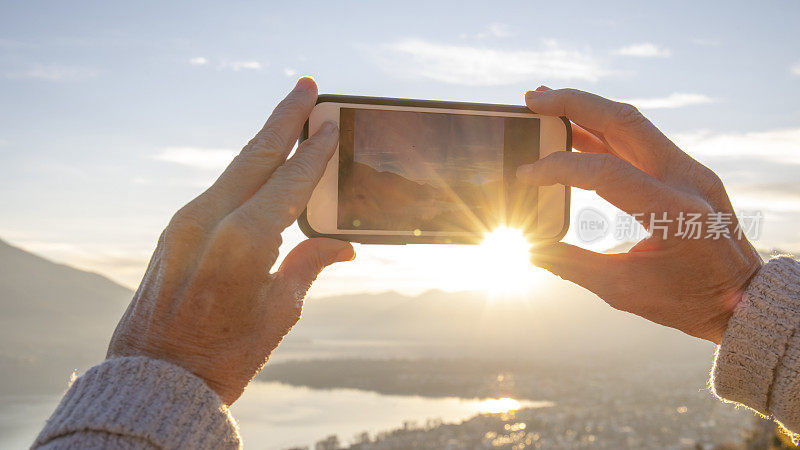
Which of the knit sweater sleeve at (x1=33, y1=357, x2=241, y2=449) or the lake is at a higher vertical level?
the knit sweater sleeve at (x1=33, y1=357, x2=241, y2=449)

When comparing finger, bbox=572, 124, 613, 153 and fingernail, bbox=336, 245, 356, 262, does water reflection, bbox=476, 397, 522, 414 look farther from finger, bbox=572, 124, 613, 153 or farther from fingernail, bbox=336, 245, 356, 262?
fingernail, bbox=336, 245, 356, 262

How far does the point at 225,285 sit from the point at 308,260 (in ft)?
1.46

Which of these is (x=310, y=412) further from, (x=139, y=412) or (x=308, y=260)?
(x=139, y=412)

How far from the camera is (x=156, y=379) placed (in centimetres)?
153

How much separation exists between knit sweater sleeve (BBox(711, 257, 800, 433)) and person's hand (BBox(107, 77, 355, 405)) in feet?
5.68

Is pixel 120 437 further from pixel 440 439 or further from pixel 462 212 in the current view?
pixel 440 439

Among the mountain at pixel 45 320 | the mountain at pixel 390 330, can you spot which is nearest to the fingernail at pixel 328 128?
the mountain at pixel 390 330

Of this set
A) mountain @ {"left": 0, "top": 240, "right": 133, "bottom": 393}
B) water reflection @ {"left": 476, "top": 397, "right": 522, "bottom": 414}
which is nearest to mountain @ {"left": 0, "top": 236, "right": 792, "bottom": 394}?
mountain @ {"left": 0, "top": 240, "right": 133, "bottom": 393}

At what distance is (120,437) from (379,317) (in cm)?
12337

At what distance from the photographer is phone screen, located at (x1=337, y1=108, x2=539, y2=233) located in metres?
2.52

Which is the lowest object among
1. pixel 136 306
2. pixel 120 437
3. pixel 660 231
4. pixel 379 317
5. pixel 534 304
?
pixel 379 317

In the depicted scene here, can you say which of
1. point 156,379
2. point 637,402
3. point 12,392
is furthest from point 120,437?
point 12,392

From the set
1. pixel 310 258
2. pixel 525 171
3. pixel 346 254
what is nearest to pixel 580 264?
pixel 525 171

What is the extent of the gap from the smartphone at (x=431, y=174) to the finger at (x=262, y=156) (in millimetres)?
233
